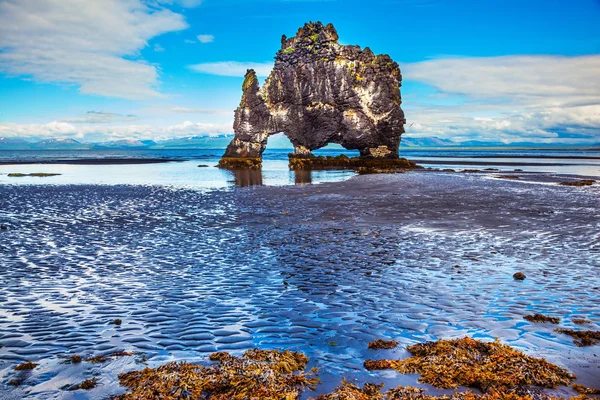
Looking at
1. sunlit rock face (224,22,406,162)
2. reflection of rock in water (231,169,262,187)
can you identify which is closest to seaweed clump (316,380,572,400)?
reflection of rock in water (231,169,262,187)

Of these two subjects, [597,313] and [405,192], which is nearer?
[597,313]

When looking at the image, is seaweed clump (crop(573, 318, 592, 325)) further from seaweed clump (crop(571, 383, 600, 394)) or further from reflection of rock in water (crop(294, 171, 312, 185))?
reflection of rock in water (crop(294, 171, 312, 185))

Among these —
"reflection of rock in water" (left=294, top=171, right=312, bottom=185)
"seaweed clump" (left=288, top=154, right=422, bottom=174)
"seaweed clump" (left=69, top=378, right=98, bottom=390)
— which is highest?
"seaweed clump" (left=288, top=154, right=422, bottom=174)

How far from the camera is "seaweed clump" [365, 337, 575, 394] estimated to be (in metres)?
6.99

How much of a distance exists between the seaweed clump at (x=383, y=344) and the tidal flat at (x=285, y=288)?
14 cm

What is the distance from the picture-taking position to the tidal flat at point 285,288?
26.7 ft

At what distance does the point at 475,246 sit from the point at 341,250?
5395mm

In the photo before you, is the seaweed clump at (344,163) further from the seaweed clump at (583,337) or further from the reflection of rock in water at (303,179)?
the seaweed clump at (583,337)

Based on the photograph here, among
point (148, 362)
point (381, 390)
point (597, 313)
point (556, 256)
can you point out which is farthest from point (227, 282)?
point (556, 256)

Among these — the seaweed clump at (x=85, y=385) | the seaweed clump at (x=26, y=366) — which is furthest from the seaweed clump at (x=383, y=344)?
the seaweed clump at (x=26, y=366)

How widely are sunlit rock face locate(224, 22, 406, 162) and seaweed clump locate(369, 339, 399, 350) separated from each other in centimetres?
7531

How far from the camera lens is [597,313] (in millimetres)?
10117

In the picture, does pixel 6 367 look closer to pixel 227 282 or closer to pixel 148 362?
pixel 148 362

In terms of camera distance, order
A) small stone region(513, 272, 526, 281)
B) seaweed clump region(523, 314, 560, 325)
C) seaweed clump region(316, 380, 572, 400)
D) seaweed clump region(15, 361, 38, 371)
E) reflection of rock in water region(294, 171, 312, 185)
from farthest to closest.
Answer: reflection of rock in water region(294, 171, 312, 185), small stone region(513, 272, 526, 281), seaweed clump region(523, 314, 560, 325), seaweed clump region(15, 361, 38, 371), seaweed clump region(316, 380, 572, 400)
